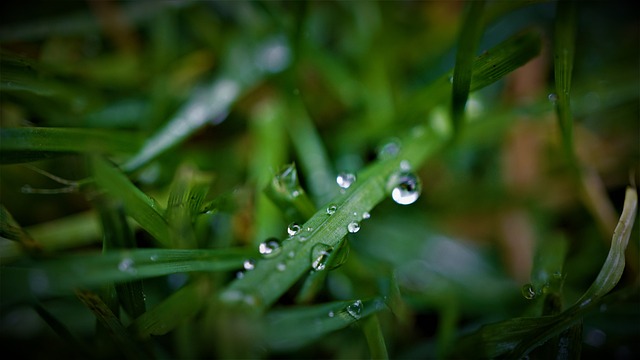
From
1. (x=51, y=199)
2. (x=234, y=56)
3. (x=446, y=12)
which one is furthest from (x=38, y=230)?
(x=446, y=12)

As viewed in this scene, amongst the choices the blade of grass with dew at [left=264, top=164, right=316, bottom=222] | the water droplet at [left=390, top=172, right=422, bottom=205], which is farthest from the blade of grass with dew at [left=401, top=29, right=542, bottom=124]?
the blade of grass with dew at [left=264, top=164, right=316, bottom=222]

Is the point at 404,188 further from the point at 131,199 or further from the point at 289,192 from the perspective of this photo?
the point at 131,199

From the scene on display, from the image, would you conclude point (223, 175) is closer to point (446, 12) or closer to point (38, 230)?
point (38, 230)

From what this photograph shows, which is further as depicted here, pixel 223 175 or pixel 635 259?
pixel 223 175

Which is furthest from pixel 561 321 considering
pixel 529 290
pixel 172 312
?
pixel 172 312

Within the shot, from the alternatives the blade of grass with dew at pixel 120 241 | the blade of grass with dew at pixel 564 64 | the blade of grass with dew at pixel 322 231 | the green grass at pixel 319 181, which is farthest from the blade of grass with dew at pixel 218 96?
the blade of grass with dew at pixel 564 64

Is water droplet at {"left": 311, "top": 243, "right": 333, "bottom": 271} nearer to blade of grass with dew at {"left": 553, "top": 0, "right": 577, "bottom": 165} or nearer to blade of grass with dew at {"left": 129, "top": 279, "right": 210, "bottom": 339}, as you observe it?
blade of grass with dew at {"left": 129, "top": 279, "right": 210, "bottom": 339}

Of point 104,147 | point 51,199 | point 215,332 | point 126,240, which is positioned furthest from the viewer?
point 51,199
